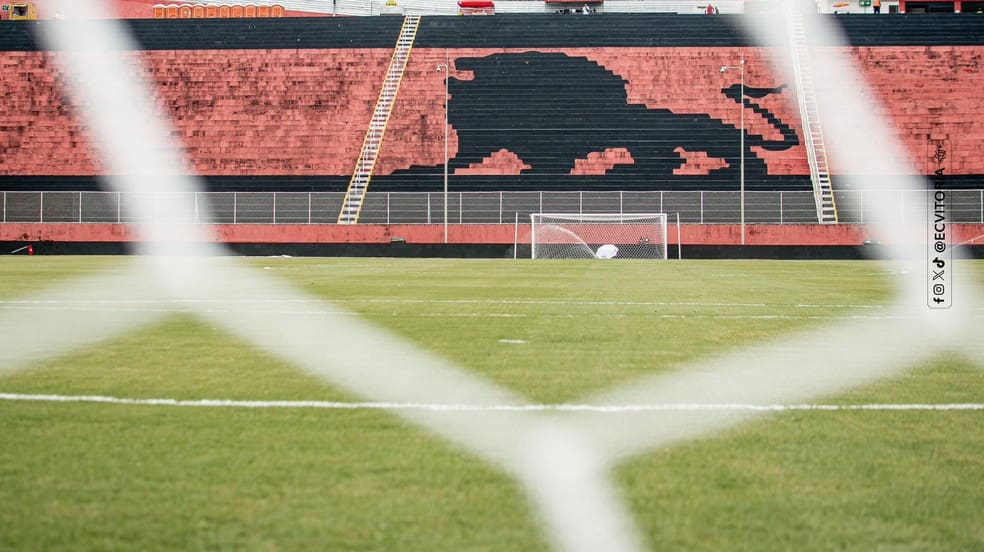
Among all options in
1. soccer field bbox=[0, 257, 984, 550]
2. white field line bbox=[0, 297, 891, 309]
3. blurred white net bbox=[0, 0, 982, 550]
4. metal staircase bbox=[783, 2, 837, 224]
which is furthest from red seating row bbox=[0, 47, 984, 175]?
soccer field bbox=[0, 257, 984, 550]

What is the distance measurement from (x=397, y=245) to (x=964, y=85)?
24433mm

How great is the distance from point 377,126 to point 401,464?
38240 millimetres

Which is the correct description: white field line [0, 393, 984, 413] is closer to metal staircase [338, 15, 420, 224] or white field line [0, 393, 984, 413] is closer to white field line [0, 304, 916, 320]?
white field line [0, 304, 916, 320]

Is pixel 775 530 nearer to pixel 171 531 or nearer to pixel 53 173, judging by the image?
pixel 171 531

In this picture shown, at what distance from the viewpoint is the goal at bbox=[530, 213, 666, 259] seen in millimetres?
34906

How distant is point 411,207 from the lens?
117ft

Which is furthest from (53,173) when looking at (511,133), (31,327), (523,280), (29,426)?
(29,426)

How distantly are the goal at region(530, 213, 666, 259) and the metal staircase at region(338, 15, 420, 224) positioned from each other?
660 centimetres

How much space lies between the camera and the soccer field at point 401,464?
2.77 meters

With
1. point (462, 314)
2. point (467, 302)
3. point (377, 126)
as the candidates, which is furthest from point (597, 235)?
point (462, 314)

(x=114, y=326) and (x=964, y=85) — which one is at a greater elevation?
(x=964, y=85)

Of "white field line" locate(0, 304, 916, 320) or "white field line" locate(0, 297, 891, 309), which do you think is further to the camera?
"white field line" locate(0, 297, 891, 309)

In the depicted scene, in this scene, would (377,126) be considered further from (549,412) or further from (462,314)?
(549,412)

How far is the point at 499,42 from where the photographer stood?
148 ft
